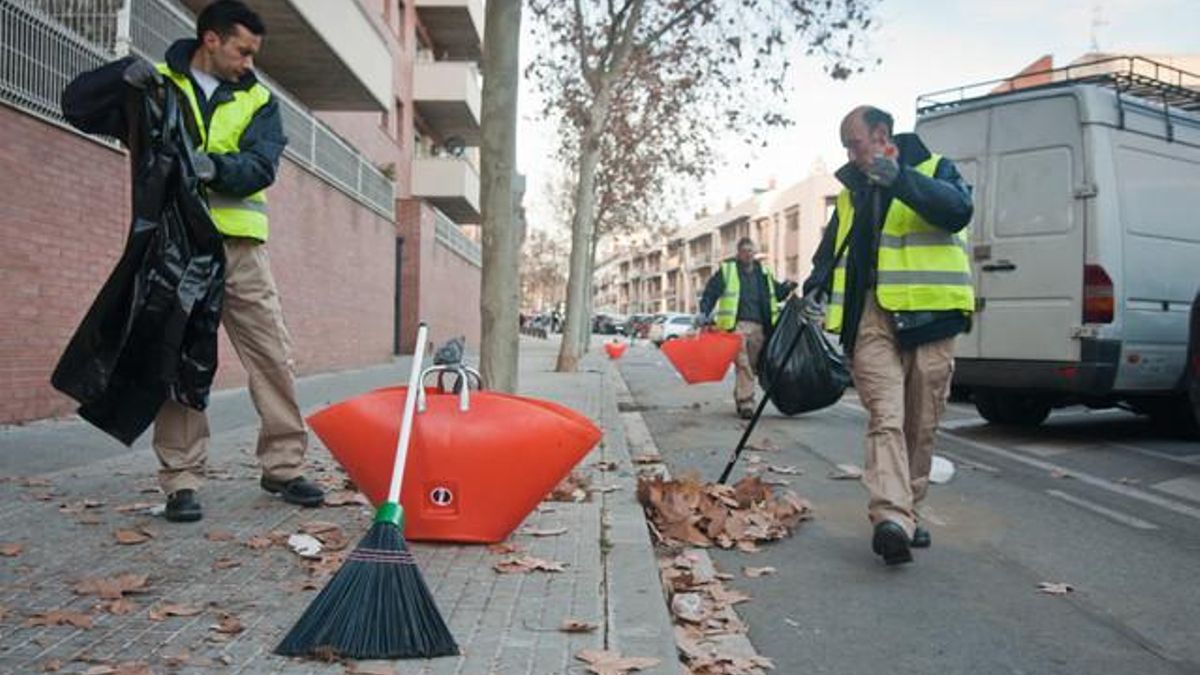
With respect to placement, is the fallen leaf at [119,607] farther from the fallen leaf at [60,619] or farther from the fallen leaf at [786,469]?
the fallen leaf at [786,469]

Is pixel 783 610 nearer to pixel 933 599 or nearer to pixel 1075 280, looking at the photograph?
pixel 933 599

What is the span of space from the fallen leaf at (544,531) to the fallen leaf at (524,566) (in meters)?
0.53

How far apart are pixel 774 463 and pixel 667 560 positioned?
120 inches

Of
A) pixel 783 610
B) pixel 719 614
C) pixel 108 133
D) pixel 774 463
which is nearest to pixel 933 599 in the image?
pixel 783 610

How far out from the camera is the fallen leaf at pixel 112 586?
3525 millimetres

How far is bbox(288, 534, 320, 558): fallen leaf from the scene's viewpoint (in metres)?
4.15

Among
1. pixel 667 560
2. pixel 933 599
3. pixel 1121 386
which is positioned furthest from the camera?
pixel 1121 386

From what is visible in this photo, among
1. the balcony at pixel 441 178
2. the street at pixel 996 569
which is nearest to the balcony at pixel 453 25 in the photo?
the balcony at pixel 441 178

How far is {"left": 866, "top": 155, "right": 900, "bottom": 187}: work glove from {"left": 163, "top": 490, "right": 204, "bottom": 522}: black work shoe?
327 cm

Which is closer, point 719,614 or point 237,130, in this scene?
point 719,614

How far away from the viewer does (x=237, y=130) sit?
464 cm

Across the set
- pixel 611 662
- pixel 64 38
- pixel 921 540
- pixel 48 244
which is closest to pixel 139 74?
pixel 611 662

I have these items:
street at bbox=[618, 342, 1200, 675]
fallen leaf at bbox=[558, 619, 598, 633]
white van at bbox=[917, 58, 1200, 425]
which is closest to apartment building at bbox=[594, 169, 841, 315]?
white van at bbox=[917, 58, 1200, 425]

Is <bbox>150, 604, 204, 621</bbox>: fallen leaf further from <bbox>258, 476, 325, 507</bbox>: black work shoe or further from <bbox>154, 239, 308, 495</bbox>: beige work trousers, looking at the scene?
<bbox>258, 476, 325, 507</bbox>: black work shoe
